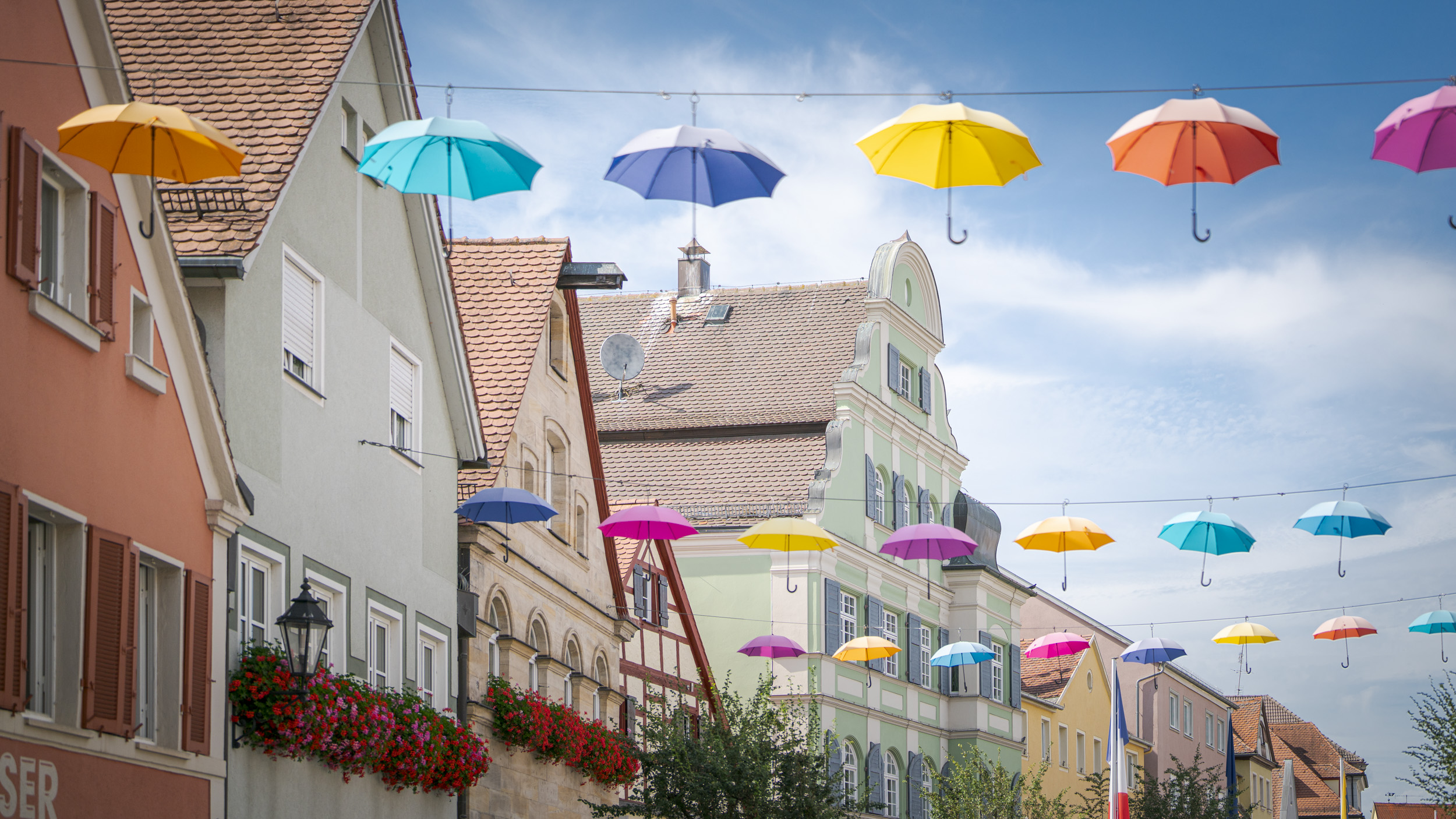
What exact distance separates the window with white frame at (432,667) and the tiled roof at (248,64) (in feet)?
19.3

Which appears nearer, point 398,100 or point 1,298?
point 1,298

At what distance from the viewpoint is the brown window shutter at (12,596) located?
12.0 meters

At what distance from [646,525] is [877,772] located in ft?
51.6

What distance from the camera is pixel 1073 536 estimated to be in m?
26.8

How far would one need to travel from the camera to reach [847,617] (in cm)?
3844

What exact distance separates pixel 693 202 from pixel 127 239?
4.32m

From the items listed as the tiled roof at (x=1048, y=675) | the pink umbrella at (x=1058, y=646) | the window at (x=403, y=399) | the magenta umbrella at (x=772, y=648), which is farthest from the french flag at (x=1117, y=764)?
the tiled roof at (x=1048, y=675)

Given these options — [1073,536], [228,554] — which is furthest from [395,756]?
[1073,536]

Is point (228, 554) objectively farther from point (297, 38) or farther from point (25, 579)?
point (297, 38)

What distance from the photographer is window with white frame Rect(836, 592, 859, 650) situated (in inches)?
1487

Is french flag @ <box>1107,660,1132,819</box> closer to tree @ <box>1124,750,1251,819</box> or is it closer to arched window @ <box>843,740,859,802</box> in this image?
arched window @ <box>843,740,859,802</box>

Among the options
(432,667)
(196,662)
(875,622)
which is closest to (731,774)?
(432,667)

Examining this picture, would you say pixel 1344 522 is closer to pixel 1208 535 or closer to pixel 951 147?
pixel 1208 535

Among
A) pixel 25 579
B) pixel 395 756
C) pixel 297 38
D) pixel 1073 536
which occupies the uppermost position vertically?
pixel 297 38
